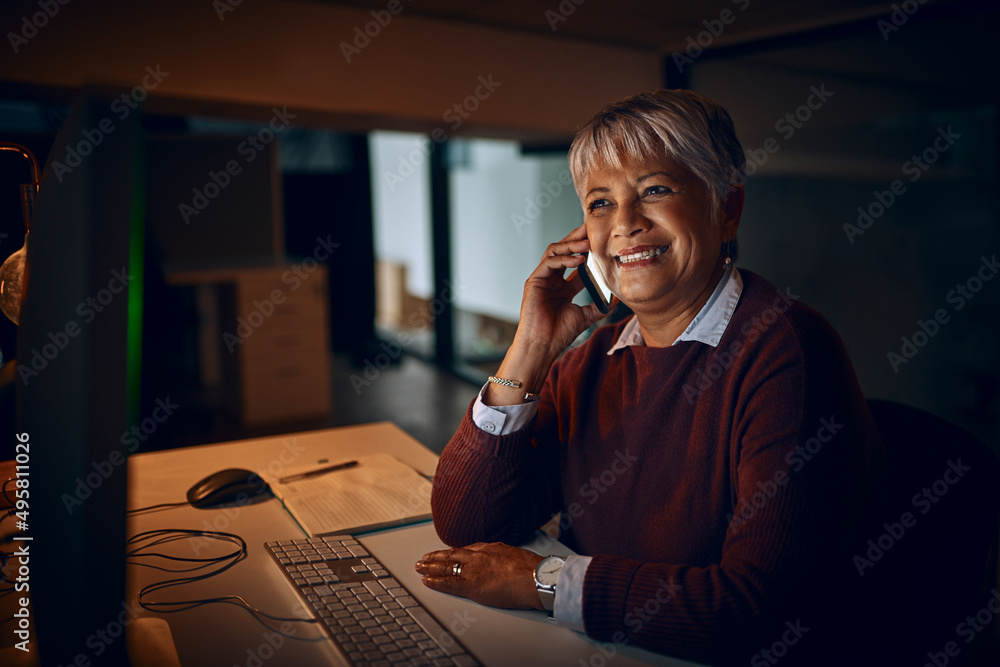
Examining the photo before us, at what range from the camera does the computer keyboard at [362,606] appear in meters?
0.79

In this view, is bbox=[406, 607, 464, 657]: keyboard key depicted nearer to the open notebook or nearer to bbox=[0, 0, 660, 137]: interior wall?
the open notebook

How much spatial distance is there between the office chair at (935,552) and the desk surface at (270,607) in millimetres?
373

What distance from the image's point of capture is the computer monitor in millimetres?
567

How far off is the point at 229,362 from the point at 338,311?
1986mm

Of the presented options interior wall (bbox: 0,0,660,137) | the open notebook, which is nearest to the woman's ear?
the open notebook

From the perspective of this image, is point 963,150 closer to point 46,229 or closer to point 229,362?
point 46,229

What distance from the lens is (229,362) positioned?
14.5 ft
